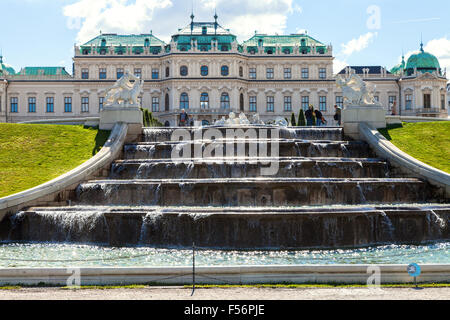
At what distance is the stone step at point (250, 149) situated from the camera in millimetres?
28922

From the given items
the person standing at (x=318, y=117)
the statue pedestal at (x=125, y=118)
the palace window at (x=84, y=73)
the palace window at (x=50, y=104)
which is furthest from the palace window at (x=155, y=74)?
the statue pedestal at (x=125, y=118)

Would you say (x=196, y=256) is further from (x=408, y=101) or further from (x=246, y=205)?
(x=408, y=101)

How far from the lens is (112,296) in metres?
11.9

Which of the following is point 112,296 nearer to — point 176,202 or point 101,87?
point 176,202

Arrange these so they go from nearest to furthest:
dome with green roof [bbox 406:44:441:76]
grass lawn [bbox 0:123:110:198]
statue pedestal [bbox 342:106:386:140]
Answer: grass lawn [bbox 0:123:110:198]
statue pedestal [bbox 342:106:386:140]
dome with green roof [bbox 406:44:441:76]

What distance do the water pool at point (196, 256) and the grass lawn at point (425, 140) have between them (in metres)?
9.58

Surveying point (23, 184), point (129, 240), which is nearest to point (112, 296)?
point (129, 240)

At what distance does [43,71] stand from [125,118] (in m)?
67.3

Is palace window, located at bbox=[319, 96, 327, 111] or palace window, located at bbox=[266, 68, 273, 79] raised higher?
palace window, located at bbox=[266, 68, 273, 79]

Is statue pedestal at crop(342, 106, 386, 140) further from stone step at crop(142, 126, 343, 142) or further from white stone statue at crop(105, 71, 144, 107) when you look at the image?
white stone statue at crop(105, 71, 144, 107)

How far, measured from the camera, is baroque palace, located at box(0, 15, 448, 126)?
3511 inches

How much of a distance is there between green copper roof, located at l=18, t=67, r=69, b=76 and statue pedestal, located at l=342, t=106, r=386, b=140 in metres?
70.7

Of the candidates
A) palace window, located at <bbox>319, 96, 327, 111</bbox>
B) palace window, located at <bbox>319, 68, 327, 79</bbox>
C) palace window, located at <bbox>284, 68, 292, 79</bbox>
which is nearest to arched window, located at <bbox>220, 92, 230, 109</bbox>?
palace window, located at <bbox>284, 68, 292, 79</bbox>

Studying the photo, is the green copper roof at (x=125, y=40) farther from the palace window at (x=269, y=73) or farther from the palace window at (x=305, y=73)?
the palace window at (x=305, y=73)
